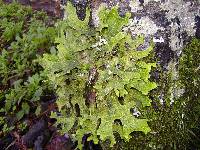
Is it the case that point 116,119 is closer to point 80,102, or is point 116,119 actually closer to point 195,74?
point 80,102

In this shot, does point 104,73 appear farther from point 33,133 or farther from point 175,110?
point 33,133

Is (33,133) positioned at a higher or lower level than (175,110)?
lower

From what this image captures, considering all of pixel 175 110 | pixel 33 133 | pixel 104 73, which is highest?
pixel 104 73

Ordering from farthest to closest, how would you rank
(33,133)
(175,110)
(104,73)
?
(33,133) < (175,110) < (104,73)

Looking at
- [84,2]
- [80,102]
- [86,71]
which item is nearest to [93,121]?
[80,102]

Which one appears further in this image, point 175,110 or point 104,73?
point 175,110

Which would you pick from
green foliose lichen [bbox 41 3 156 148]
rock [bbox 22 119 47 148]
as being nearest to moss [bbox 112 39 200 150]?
green foliose lichen [bbox 41 3 156 148]

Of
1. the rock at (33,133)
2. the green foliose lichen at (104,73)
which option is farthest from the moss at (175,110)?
the rock at (33,133)

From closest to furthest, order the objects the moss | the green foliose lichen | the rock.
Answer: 1. the green foliose lichen
2. the moss
3. the rock

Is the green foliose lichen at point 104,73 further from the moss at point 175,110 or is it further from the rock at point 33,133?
the rock at point 33,133

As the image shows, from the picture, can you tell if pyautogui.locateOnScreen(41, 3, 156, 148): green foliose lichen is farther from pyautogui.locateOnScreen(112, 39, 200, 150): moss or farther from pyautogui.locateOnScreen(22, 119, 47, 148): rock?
pyautogui.locateOnScreen(22, 119, 47, 148): rock

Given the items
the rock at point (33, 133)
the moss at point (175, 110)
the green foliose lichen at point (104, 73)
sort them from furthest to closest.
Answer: the rock at point (33, 133), the moss at point (175, 110), the green foliose lichen at point (104, 73)

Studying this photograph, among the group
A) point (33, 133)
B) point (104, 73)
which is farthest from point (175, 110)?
point (33, 133)
